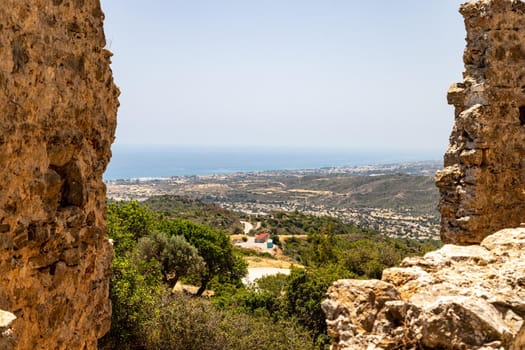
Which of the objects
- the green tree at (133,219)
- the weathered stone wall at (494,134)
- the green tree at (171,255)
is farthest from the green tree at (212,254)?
the weathered stone wall at (494,134)

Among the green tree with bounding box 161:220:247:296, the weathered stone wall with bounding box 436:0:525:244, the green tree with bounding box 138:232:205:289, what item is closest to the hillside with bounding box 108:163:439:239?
the green tree with bounding box 161:220:247:296

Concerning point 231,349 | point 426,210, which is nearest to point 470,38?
point 231,349

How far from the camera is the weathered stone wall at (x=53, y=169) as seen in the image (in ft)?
14.2

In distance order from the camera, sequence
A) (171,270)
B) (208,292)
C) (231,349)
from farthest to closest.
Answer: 1. (208,292)
2. (171,270)
3. (231,349)

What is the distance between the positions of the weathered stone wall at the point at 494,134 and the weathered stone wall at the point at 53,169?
6.29 meters

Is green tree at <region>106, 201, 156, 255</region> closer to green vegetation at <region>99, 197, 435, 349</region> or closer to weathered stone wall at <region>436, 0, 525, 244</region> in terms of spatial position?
green vegetation at <region>99, 197, 435, 349</region>

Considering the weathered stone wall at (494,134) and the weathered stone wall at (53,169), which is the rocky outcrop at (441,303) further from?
the weathered stone wall at (494,134)

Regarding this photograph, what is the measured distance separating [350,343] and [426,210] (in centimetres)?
10856

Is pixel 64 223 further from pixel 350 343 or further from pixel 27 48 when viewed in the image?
pixel 350 343

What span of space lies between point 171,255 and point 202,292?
3.57 m

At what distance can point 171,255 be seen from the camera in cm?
2159

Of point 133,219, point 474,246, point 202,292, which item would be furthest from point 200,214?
point 474,246

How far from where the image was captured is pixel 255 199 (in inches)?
5487

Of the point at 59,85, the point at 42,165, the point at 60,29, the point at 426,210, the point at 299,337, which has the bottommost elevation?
the point at 426,210
